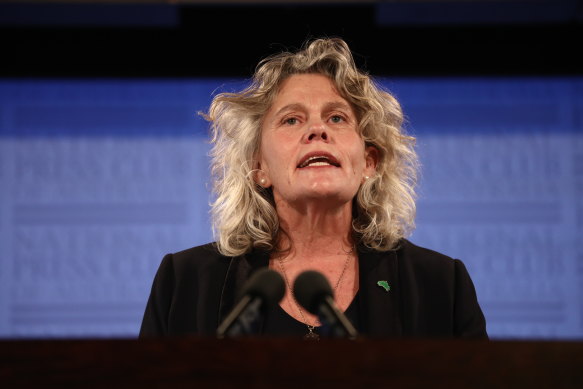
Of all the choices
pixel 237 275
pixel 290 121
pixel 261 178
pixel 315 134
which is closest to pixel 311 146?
pixel 315 134

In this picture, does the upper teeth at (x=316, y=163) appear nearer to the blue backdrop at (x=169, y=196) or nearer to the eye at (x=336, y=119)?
the eye at (x=336, y=119)

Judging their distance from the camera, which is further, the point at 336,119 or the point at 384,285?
the point at 336,119

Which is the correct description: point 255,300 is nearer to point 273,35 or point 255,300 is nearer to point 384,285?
point 384,285

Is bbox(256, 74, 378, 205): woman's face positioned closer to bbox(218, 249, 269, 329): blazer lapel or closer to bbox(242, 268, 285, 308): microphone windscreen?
bbox(218, 249, 269, 329): blazer lapel

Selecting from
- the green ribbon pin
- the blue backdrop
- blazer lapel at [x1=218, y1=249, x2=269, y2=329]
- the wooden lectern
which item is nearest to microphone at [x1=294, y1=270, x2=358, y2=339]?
the wooden lectern

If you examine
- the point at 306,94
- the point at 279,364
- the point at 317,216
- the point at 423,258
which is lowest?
the point at 279,364

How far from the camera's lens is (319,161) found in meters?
1.96

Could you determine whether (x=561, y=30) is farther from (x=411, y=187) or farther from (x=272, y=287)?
(x=272, y=287)

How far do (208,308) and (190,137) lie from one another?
1.40 meters

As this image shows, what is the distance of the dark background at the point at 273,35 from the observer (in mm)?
3283

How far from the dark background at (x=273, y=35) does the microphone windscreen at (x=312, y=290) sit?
7.16ft

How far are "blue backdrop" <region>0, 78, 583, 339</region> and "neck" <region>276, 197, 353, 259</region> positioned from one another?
989 mm

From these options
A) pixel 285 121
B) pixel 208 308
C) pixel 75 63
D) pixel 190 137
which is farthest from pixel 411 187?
pixel 75 63

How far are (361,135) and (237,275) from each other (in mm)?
518
